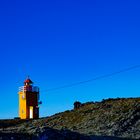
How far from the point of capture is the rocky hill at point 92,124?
3434 centimetres

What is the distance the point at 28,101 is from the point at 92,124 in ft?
95.5

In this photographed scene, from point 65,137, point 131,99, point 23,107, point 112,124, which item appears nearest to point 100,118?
point 112,124

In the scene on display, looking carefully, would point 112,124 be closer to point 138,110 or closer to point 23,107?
point 138,110

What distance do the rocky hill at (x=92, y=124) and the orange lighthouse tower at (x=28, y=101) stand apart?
15.9 metres

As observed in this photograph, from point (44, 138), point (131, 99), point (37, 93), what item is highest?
point (37, 93)

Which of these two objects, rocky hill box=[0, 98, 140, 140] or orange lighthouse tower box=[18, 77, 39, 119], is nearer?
rocky hill box=[0, 98, 140, 140]

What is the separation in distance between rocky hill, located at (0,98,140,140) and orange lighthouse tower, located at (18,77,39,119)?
15.9 meters

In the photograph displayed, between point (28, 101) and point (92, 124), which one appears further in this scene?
point (28, 101)

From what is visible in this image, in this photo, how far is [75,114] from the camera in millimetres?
50688

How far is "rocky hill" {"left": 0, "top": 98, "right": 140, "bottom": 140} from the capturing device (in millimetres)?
34344

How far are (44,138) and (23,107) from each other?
39036 mm

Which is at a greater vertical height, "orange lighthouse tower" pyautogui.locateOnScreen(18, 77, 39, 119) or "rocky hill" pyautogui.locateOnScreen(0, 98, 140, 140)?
"orange lighthouse tower" pyautogui.locateOnScreen(18, 77, 39, 119)

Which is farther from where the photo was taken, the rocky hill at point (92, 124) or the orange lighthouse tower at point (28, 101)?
the orange lighthouse tower at point (28, 101)

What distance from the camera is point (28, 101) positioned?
2857 inches
